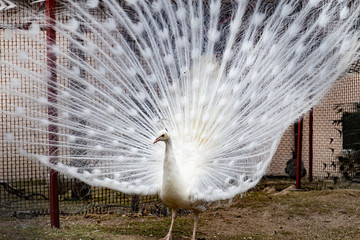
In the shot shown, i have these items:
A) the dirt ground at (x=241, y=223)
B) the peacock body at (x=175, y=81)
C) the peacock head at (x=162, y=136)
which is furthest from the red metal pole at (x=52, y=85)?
the peacock head at (x=162, y=136)

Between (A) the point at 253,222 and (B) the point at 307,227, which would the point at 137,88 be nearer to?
(A) the point at 253,222

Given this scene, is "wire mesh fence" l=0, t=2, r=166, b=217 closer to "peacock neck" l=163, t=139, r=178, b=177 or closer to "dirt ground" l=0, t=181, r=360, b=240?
"dirt ground" l=0, t=181, r=360, b=240

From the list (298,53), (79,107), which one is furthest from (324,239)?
(79,107)

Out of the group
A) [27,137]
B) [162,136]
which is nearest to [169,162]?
[162,136]

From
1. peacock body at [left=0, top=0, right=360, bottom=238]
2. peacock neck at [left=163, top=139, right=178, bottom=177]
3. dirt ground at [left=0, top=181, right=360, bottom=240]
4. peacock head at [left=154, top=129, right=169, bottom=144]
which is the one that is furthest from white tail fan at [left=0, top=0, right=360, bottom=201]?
dirt ground at [left=0, top=181, right=360, bottom=240]

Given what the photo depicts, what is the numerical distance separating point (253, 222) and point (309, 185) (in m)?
3.33

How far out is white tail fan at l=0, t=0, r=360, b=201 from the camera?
13.2 feet

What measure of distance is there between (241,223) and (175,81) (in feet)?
7.49

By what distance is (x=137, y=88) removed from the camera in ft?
14.1

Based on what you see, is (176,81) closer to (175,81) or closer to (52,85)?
(175,81)

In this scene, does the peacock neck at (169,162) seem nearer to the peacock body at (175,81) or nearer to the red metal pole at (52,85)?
the peacock body at (175,81)

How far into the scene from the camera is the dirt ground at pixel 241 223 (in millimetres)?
4344

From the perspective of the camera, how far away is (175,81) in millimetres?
4254

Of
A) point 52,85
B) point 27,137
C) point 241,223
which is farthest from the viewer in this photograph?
point 241,223
